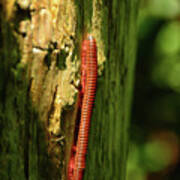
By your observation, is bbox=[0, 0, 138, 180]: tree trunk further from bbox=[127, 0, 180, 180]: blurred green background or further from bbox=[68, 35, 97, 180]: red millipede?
bbox=[127, 0, 180, 180]: blurred green background

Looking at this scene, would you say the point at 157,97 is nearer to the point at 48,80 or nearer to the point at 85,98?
the point at 85,98

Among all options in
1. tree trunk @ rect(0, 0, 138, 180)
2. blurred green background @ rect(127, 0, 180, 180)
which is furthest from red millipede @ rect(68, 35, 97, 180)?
blurred green background @ rect(127, 0, 180, 180)

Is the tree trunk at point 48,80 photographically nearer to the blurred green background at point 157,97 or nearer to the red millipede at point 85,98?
the red millipede at point 85,98

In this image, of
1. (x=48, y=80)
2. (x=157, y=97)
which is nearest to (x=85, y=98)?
(x=48, y=80)

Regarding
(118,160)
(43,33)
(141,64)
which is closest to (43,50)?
(43,33)

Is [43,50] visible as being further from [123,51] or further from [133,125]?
[133,125]
